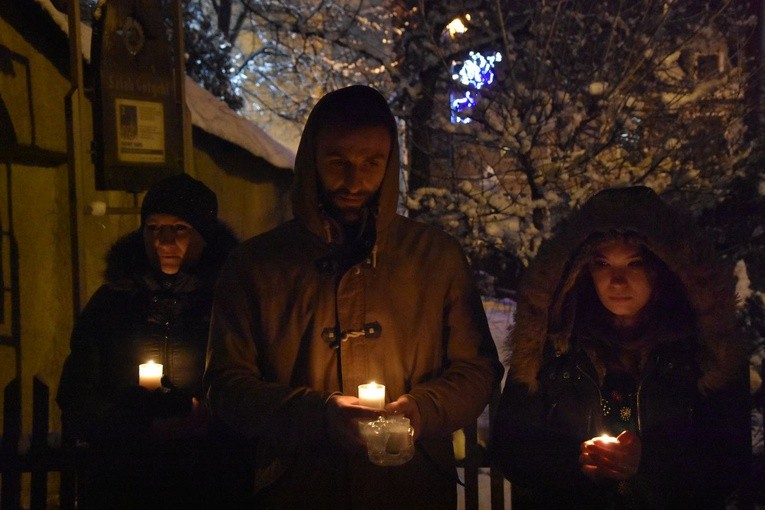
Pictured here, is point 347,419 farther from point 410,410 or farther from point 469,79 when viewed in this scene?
point 469,79

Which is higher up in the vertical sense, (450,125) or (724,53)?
(724,53)

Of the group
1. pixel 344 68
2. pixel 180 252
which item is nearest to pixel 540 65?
pixel 344 68

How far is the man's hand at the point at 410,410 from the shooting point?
2697 millimetres

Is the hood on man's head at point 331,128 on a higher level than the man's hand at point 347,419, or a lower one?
higher

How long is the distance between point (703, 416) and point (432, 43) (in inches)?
218

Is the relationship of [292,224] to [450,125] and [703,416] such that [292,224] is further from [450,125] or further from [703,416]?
[450,125]

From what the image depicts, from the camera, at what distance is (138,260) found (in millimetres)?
3914

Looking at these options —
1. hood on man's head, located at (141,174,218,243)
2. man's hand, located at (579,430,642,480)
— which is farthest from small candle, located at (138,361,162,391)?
man's hand, located at (579,430,642,480)

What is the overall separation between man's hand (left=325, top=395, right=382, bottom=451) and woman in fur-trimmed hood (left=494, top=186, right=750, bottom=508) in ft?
2.20

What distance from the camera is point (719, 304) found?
296cm

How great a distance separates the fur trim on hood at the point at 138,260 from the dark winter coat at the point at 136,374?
60mm

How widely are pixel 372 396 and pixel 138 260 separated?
5.67ft

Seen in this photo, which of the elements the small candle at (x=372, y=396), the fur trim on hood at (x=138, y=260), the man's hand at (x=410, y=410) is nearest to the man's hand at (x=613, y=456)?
the man's hand at (x=410, y=410)

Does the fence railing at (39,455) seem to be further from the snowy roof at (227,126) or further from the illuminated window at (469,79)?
the illuminated window at (469,79)
